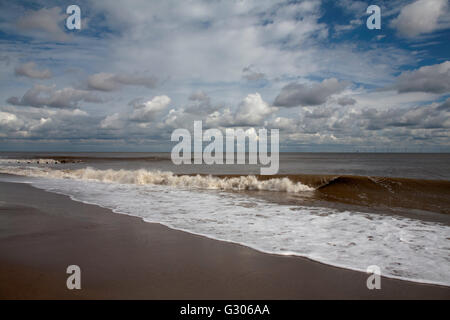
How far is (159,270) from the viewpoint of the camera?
346 centimetres

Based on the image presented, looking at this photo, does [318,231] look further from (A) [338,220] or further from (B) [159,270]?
(B) [159,270]

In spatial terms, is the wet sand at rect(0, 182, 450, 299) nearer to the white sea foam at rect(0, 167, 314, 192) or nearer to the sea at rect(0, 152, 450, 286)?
the sea at rect(0, 152, 450, 286)

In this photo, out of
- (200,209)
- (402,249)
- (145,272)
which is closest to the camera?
(145,272)

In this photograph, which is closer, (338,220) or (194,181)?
(338,220)

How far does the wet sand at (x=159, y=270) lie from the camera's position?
9.62 feet

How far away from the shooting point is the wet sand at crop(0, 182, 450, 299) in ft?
9.62

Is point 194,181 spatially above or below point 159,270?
above

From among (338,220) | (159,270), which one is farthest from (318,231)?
(159,270)

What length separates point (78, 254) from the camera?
399 centimetres

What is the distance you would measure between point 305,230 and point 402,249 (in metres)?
1.72

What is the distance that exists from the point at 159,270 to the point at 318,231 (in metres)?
3.52

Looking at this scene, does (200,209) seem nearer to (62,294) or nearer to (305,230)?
(305,230)

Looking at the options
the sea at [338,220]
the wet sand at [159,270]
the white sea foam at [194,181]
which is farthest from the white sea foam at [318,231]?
the white sea foam at [194,181]
